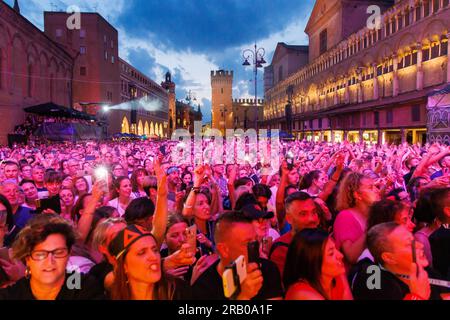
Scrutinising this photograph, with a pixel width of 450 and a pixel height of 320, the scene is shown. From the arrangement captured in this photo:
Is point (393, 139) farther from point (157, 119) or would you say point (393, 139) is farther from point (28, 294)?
point (157, 119)

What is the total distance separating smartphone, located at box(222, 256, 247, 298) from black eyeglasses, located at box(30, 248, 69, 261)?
1444 mm

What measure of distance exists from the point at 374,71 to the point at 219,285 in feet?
150

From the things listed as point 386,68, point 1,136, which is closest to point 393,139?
point 386,68

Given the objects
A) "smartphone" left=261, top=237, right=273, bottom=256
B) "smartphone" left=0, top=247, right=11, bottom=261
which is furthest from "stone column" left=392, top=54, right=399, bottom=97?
"smartphone" left=0, top=247, right=11, bottom=261

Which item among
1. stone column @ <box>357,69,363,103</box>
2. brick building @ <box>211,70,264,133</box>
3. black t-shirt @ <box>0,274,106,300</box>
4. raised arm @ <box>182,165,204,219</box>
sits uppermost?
brick building @ <box>211,70,264,133</box>

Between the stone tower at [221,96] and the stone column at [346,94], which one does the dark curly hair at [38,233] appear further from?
the stone tower at [221,96]

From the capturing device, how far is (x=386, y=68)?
41781 mm

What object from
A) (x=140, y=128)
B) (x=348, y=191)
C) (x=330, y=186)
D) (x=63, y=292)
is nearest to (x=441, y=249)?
(x=348, y=191)

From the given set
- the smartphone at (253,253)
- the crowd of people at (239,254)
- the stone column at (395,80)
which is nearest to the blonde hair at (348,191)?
the crowd of people at (239,254)

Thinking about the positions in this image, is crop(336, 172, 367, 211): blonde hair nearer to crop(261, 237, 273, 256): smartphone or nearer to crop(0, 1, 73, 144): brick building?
crop(261, 237, 273, 256): smartphone

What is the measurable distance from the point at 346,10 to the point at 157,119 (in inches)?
2530

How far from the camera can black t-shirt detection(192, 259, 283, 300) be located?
10.0 ft

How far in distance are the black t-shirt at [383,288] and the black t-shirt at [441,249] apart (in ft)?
2.14

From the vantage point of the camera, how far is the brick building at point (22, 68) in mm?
32188
